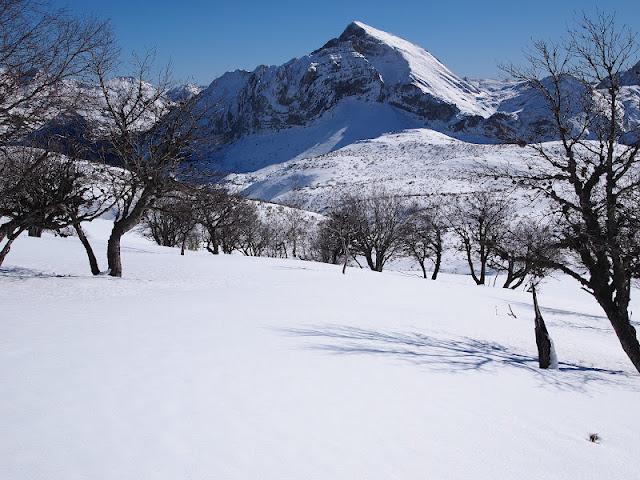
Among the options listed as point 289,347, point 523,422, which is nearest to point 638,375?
point 523,422

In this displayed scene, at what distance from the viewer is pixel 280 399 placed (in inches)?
184

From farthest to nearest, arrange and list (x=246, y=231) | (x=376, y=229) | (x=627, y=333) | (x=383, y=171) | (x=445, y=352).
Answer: (x=383, y=171) → (x=246, y=231) → (x=376, y=229) → (x=627, y=333) → (x=445, y=352)

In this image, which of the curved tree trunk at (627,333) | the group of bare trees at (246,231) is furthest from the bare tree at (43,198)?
the group of bare trees at (246,231)

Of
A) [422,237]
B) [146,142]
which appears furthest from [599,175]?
[422,237]

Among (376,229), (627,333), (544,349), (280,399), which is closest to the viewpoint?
(280,399)

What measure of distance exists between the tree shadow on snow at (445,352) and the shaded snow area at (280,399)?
7 centimetres

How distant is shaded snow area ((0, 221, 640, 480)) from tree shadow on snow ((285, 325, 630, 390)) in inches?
2.7

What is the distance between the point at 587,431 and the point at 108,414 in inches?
216

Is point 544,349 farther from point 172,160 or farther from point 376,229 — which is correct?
point 376,229

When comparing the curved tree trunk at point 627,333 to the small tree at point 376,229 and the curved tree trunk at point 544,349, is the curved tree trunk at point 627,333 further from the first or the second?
the small tree at point 376,229

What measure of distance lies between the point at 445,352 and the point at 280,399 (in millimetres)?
5126

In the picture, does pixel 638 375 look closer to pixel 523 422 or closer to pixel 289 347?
pixel 523 422

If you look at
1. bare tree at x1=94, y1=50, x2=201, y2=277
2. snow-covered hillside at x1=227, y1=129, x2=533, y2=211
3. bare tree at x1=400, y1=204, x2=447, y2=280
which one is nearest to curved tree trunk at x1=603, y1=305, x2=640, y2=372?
bare tree at x1=94, y1=50, x2=201, y2=277

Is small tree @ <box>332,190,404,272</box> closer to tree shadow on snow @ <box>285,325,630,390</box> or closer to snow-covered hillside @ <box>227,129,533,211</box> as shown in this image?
tree shadow on snow @ <box>285,325,630,390</box>
